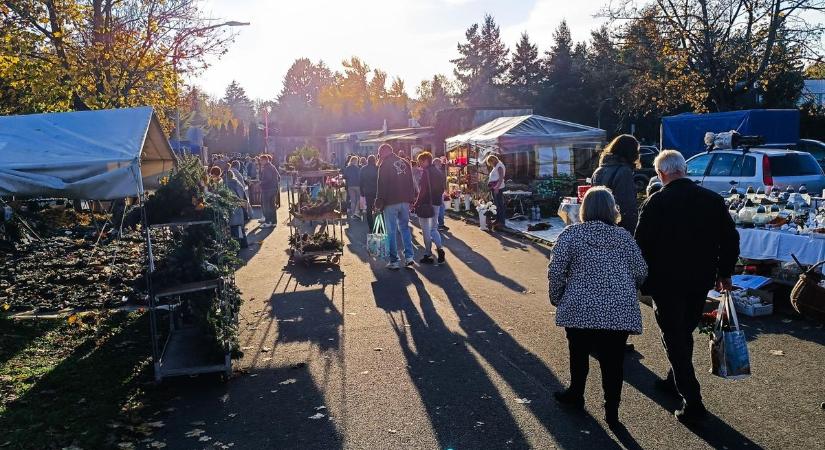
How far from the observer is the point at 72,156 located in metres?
6.88

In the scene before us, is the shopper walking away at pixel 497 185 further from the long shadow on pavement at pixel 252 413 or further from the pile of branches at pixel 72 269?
the long shadow on pavement at pixel 252 413

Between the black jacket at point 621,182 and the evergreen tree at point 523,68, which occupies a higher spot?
the evergreen tree at point 523,68

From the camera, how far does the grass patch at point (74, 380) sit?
4754 mm

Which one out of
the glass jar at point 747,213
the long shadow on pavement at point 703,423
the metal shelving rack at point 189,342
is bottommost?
the long shadow on pavement at point 703,423

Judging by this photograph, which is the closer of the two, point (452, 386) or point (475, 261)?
point (452, 386)

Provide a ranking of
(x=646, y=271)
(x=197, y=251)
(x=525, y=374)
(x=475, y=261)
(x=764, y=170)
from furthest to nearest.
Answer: (x=764, y=170) < (x=475, y=261) < (x=197, y=251) < (x=525, y=374) < (x=646, y=271)

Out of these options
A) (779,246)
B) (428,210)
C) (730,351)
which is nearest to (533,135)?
(428,210)

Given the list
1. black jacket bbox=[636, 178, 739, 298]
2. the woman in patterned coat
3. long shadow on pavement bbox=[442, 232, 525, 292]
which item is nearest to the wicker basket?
black jacket bbox=[636, 178, 739, 298]

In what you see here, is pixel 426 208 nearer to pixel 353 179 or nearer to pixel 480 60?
pixel 353 179

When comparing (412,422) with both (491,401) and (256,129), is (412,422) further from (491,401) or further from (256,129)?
(256,129)

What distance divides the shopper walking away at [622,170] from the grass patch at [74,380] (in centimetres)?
456

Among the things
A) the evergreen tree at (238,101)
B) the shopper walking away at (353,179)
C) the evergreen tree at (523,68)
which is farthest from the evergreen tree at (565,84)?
the evergreen tree at (238,101)

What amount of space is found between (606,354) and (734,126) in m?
15.3

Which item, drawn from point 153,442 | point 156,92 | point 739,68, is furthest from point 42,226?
point 739,68
